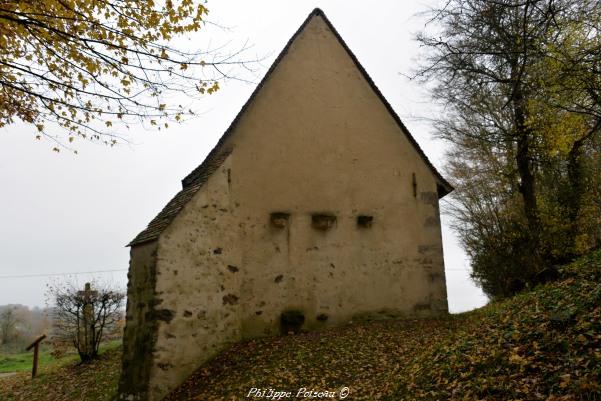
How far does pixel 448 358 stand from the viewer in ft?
18.0

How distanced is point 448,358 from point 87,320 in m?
10.9

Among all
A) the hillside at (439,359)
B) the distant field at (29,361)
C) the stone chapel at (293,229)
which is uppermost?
the stone chapel at (293,229)

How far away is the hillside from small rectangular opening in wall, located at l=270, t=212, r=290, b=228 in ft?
7.58

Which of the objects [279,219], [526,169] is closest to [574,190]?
[526,169]

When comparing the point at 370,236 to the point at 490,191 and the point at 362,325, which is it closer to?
the point at 362,325

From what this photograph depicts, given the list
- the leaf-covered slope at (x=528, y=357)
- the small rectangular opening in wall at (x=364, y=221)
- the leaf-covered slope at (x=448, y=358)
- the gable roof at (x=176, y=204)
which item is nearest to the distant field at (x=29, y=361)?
the gable roof at (x=176, y=204)

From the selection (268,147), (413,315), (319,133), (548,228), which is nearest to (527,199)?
(548,228)

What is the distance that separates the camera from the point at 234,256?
28.3 feet

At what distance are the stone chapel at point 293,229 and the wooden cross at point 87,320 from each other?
545 centimetres

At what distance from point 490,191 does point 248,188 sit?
12.0 metres

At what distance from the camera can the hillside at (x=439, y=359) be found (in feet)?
13.5

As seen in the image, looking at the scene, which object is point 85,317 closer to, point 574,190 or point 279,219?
point 279,219

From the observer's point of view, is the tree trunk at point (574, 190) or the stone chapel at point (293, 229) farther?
the tree trunk at point (574, 190)

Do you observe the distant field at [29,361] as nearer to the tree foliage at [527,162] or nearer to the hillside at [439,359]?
the hillside at [439,359]
